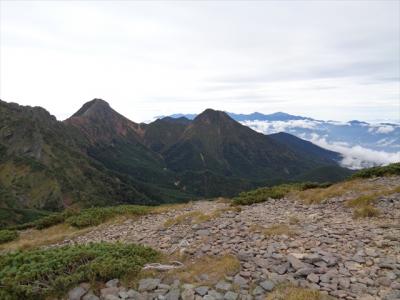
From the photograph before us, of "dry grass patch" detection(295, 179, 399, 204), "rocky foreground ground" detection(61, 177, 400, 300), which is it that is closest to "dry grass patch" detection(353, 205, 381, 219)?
"rocky foreground ground" detection(61, 177, 400, 300)

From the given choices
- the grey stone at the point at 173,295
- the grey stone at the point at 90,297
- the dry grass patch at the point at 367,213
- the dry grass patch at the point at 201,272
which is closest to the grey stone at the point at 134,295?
the dry grass patch at the point at 201,272

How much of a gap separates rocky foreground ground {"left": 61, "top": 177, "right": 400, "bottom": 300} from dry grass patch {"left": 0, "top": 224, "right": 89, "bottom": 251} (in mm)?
1701

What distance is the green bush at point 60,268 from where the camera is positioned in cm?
1195

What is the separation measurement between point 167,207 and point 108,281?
57.1 ft

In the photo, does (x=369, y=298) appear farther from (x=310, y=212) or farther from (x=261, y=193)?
(x=261, y=193)

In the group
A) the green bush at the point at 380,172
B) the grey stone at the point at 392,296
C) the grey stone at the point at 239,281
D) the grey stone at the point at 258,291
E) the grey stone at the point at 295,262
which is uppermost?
the green bush at the point at 380,172

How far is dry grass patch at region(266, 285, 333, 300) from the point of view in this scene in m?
10.4

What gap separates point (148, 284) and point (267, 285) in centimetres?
399

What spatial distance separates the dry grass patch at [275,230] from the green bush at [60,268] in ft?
16.6

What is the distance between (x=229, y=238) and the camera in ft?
54.4

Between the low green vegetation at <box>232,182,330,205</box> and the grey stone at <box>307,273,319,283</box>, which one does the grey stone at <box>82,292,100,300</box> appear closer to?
the grey stone at <box>307,273,319,283</box>

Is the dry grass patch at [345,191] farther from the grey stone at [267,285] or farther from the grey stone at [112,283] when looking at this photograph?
the grey stone at [112,283]

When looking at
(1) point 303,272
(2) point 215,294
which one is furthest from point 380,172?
(2) point 215,294

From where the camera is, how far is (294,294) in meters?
10.6
